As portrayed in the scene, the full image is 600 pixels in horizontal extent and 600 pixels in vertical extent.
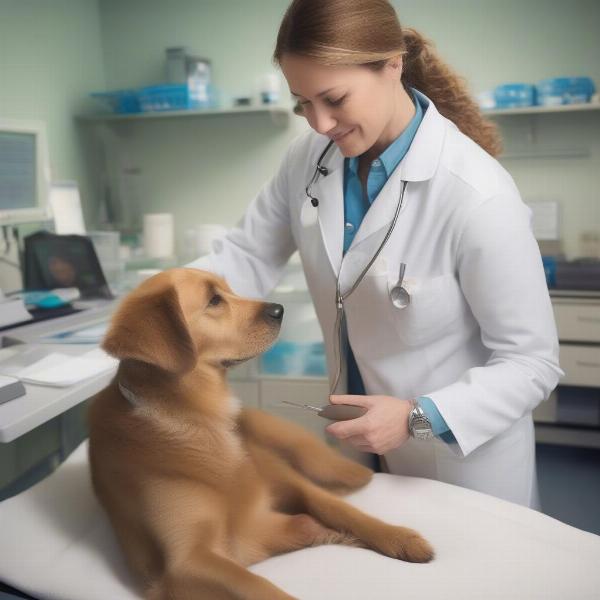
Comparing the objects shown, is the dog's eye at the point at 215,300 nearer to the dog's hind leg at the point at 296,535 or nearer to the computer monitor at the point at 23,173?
the dog's hind leg at the point at 296,535

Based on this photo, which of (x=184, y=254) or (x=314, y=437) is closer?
(x=314, y=437)

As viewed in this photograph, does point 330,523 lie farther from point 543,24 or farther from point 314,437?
point 543,24

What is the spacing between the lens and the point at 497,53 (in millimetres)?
2922

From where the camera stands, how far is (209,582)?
2.32ft

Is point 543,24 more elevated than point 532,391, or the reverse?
point 543,24

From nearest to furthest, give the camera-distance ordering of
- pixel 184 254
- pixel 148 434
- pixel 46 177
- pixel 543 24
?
pixel 148 434 < pixel 46 177 < pixel 543 24 < pixel 184 254

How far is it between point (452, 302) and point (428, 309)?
0.15 feet

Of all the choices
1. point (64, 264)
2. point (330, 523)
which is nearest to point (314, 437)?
point (330, 523)

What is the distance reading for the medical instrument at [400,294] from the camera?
40.2 inches

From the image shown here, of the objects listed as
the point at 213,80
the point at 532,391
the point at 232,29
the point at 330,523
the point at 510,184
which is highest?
the point at 232,29

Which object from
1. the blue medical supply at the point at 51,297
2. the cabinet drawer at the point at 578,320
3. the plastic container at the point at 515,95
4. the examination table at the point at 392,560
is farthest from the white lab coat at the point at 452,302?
the plastic container at the point at 515,95

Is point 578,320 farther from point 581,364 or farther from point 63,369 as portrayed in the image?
point 63,369

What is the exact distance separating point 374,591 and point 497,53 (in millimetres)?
2794

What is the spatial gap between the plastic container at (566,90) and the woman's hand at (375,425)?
2343 mm
